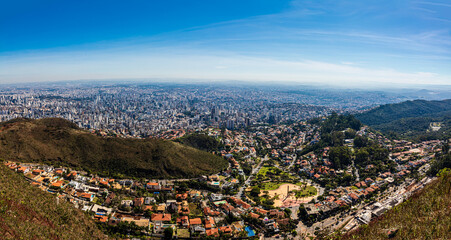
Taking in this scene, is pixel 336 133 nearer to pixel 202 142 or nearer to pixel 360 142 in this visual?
pixel 360 142

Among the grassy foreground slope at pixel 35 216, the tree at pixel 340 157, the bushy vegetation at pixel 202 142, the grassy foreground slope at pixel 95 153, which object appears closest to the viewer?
the grassy foreground slope at pixel 35 216

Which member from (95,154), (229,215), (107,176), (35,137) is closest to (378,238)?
(229,215)

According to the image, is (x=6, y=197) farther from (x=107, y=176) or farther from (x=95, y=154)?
(x=95, y=154)

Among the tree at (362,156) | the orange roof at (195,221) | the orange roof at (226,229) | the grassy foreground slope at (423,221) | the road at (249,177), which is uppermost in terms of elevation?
the grassy foreground slope at (423,221)

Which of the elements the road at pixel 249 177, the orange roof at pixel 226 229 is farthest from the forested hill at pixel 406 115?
the orange roof at pixel 226 229

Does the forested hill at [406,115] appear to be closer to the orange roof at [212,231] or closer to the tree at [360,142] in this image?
the tree at [360,142]

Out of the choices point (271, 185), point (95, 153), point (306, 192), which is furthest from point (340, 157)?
point (95, 153)
